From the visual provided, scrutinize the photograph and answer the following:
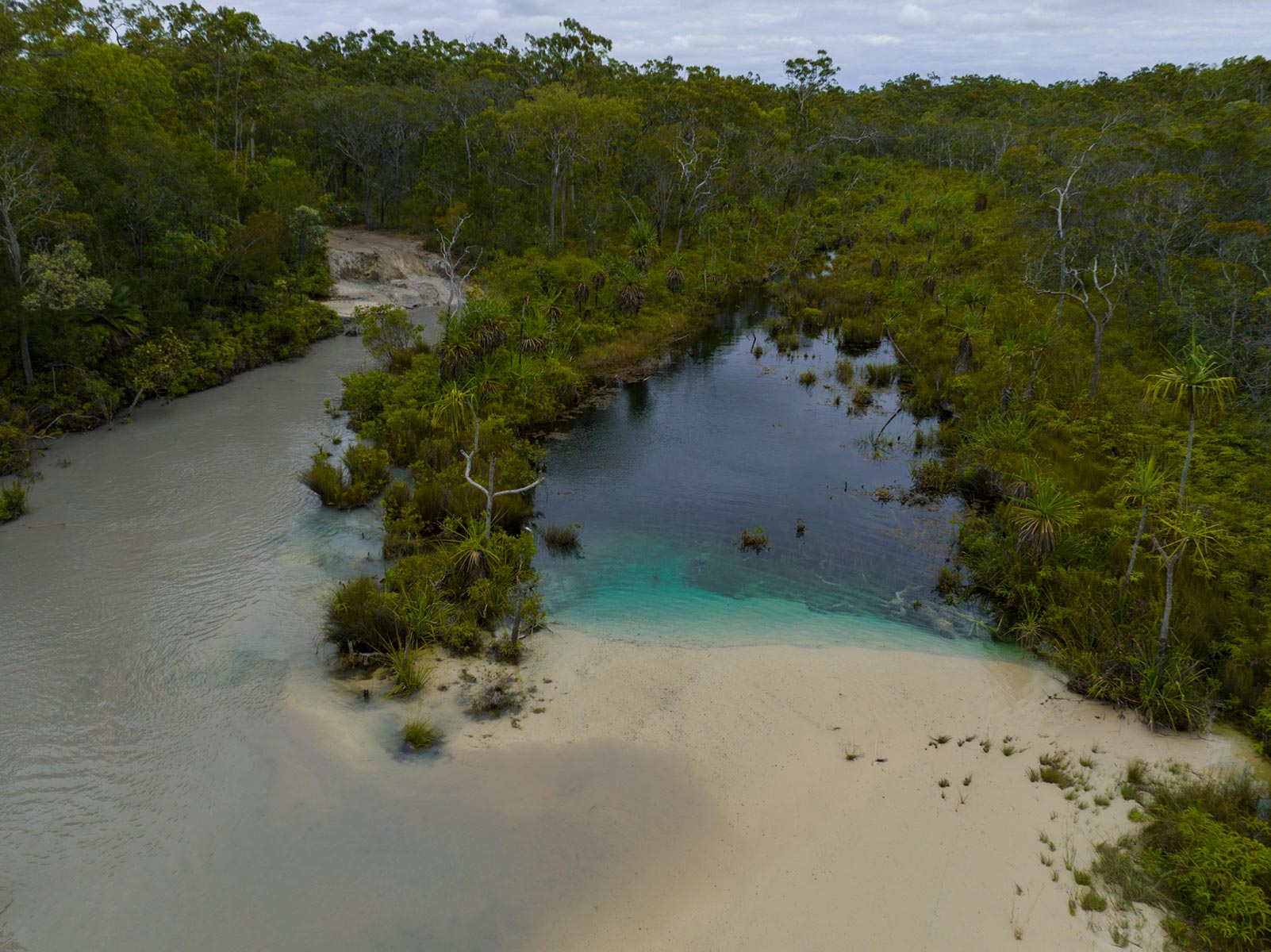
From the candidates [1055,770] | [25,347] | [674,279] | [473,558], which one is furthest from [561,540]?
[674,279]

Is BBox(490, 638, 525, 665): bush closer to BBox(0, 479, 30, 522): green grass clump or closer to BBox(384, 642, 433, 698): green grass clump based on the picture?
BBox(384, 642, 433, 698): green grass clump

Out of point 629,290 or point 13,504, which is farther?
point 629,290

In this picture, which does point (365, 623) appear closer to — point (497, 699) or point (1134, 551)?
point (497, 699)

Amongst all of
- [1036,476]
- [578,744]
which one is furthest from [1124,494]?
[578,744]

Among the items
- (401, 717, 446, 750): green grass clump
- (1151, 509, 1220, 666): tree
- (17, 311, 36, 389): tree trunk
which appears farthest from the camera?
(17, 311, 36, 389): tree trunk

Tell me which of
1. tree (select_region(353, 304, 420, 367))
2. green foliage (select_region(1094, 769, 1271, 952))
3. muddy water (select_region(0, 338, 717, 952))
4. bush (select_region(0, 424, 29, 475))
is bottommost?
muddy water (select_region(0, 338, 717, 952))

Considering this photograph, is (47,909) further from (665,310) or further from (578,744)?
(665,310)

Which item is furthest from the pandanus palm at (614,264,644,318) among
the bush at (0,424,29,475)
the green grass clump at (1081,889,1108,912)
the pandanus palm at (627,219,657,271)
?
the green grass clump at (1081,889,1108,912)
